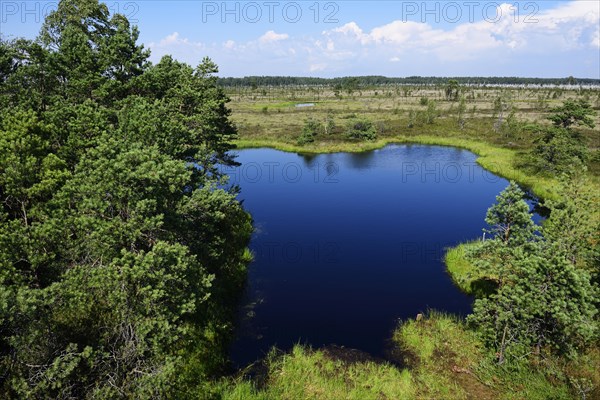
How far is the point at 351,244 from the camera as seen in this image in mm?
37906

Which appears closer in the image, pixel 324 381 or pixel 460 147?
pixel 324 381

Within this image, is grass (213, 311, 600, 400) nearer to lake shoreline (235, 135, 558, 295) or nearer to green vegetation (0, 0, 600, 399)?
green vegetation (0, 0, 600, 399)

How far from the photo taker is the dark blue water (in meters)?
25.2

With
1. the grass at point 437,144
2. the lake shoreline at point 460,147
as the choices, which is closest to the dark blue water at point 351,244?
the lake shoreline at point 460,147

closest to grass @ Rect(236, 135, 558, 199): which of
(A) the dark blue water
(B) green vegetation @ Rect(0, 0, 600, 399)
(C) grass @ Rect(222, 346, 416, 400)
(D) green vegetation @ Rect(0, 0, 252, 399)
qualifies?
(A) the dark blue water

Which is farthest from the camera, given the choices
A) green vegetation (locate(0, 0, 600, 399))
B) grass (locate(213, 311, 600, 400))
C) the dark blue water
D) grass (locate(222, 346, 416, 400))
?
the dark blue water

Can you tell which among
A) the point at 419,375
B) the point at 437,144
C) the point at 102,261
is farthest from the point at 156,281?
the point at 437,144

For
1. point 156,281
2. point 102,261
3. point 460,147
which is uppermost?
point 460,147

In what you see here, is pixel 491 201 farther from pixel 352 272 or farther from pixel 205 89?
pixel 205 89

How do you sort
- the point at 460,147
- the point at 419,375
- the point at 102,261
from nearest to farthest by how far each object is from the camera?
the point at 102,261 → the point at 419,375 → the point at 460,147

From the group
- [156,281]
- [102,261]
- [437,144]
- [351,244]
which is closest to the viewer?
[156,281]

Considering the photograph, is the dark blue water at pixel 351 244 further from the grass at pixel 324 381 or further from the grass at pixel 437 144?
the grass at pixel 437 144

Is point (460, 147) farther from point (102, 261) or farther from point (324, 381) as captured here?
point (102, 261)

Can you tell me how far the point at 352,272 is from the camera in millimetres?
32156
